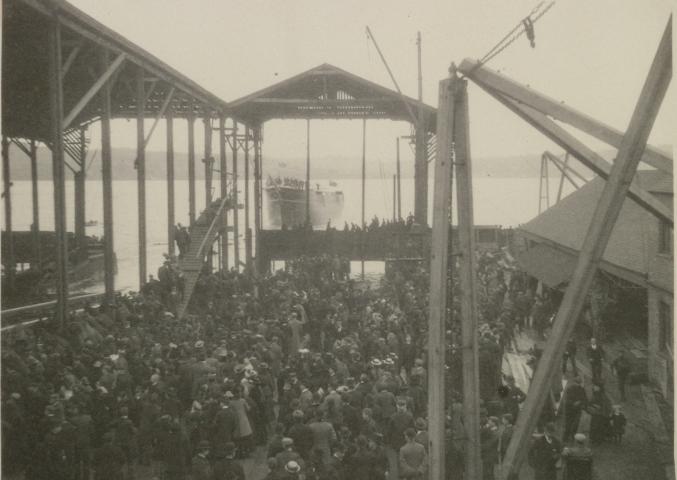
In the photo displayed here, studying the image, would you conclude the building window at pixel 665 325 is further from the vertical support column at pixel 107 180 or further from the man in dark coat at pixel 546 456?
the vertical support column at pixel 107 180

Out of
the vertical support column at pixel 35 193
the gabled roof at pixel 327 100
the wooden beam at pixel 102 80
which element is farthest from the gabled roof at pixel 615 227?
the vertical support column at pixel 35 193

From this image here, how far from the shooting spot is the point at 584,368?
16578 millimetres

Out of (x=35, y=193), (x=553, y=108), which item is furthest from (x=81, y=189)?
(x=553, y=108)

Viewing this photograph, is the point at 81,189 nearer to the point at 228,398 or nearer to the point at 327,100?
the point at 327,100

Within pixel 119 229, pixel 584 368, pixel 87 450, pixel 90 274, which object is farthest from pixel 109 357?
pixel 119 229

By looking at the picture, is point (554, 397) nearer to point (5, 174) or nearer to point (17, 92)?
point (17, 92)

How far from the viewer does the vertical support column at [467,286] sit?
7234mm

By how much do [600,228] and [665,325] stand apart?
9.42 meters

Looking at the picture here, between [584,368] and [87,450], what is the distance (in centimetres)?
1212

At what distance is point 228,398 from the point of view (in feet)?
34.3

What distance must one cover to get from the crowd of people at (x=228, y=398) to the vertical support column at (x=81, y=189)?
14752 millimetres

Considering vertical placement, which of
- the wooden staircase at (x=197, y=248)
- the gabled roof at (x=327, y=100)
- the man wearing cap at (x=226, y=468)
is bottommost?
the man wearing cap at (x=226, y=468)

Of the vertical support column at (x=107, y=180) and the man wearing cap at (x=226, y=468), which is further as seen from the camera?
the vertical support column at (x=107, y=180)

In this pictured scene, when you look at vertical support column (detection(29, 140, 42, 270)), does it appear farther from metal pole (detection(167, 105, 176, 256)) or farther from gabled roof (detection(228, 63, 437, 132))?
gabled roof (detection(228, 63, 437, 132))
